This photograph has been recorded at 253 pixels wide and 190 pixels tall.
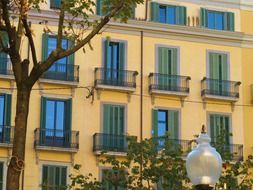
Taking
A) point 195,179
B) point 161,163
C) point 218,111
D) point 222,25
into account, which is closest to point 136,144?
point 161,163

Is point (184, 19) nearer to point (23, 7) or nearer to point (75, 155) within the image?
point (75, 155)

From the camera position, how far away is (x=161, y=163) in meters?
27.8

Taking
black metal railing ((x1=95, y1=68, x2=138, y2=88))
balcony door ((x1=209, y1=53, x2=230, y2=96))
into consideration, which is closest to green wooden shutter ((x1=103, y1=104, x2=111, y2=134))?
black metal railing ((x1=95, y1=68, x2=138, y2=88))

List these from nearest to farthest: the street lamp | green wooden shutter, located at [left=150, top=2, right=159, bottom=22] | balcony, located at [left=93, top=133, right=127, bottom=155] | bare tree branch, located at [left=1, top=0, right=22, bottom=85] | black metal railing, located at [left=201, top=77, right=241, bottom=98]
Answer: the street lamp
bare tree branch, located at [left=1, top=0, right=22, bottom=85]
balcony, located at [left=93, top=133, right=127, bottom=155]
black metal railing, located at [left=201, top=77, right=241, bottom=98]
green wooden shutter, located at [left=150, top=2, right=159, bottom=22]

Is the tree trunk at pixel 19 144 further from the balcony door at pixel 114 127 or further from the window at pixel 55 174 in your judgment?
the balcony door at pixel 114 127

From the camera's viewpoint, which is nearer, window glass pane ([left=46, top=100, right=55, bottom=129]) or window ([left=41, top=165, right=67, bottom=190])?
window ([left=41, top=165, right=67, bottom=190])

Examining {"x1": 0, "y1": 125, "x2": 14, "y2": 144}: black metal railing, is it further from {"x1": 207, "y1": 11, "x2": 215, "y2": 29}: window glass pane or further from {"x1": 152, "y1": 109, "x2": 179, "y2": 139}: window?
{"x1": 207, "y1": 11, "x2": 215, "y2": 29}: window glass pane

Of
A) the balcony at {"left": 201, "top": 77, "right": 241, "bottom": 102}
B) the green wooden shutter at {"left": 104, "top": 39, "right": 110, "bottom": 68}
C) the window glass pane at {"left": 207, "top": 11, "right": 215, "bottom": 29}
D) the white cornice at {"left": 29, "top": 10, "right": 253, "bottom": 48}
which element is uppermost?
the window glass pane at {"left": 207, "top": 11, "right": 215, "bottom": 29}

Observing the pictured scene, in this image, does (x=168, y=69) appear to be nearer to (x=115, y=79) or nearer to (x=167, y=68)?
(x=167, y=68)

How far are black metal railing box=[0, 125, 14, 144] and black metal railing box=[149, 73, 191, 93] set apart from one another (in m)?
7.01

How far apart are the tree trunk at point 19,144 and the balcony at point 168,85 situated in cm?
2295

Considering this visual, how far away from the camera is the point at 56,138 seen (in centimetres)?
3403

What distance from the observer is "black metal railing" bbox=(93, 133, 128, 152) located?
113 feet

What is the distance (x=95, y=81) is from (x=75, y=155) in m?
3.61
